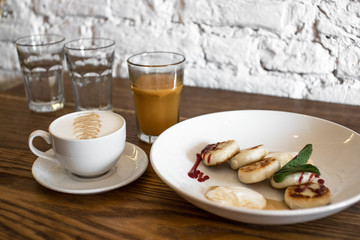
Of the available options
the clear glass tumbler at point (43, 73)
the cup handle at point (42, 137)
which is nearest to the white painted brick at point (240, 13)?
the clear glass tumbler at point (43, 73)

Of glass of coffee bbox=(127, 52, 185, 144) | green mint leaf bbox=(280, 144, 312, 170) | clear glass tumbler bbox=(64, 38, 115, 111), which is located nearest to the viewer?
green mint leaf bbox=(280, 144, 312, 170)

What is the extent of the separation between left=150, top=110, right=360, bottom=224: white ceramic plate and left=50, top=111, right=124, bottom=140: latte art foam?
87mm

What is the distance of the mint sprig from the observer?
1.94 feet

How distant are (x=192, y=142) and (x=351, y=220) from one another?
32 centimetres

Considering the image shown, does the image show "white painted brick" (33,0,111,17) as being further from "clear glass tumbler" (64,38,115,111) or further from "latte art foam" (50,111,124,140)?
"latte art foam" (50,111,124,140)

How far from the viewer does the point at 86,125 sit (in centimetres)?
67

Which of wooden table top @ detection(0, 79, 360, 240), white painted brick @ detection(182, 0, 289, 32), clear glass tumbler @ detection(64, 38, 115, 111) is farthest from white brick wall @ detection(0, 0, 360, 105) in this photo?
wooden table top @ detection(0, 79, 360, 240)

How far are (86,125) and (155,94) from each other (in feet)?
0.62

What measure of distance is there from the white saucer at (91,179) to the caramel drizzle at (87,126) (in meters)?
0.08

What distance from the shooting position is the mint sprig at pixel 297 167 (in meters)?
0.59

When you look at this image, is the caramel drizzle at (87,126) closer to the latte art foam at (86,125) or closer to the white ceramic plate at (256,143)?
the latte art foam at (86,125)

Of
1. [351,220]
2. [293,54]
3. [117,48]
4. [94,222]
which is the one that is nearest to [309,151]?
[351,220]

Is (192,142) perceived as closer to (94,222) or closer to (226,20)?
(94,222)

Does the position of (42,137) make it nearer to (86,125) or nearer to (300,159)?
(86,125)
